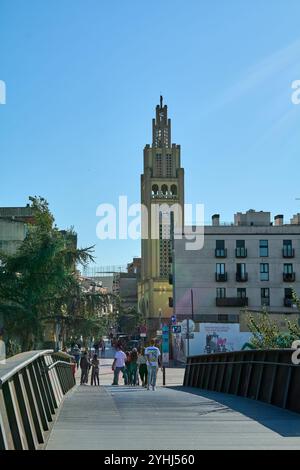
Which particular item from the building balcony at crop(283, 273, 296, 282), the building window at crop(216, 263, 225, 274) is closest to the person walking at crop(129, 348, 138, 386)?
the building window at crop(216, 263, 225, 274)

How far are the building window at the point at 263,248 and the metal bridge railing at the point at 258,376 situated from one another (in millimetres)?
59802

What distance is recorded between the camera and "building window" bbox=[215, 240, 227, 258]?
8181 cm

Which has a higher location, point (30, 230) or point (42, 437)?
point (30, 230)

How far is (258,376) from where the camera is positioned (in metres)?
Answer: 14.6

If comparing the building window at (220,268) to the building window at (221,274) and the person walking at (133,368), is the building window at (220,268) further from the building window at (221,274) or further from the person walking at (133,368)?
the person walking at (133,368)

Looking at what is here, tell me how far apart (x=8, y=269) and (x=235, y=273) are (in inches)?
1768

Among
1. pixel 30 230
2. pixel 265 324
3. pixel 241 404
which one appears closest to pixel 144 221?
pixel 30 230

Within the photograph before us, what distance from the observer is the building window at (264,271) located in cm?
8156

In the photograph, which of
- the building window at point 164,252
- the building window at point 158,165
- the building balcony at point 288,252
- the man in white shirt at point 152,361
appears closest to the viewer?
the man in white shirt at point 152,361

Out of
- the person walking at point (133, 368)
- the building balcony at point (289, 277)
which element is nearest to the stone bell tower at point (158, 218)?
the building balcony at point (289, 277)

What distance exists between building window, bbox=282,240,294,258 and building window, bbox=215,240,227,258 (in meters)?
6.97

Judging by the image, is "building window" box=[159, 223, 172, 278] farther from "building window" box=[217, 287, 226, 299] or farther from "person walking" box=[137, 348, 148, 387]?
"person walking" box=[137, 348, 148, 387]
